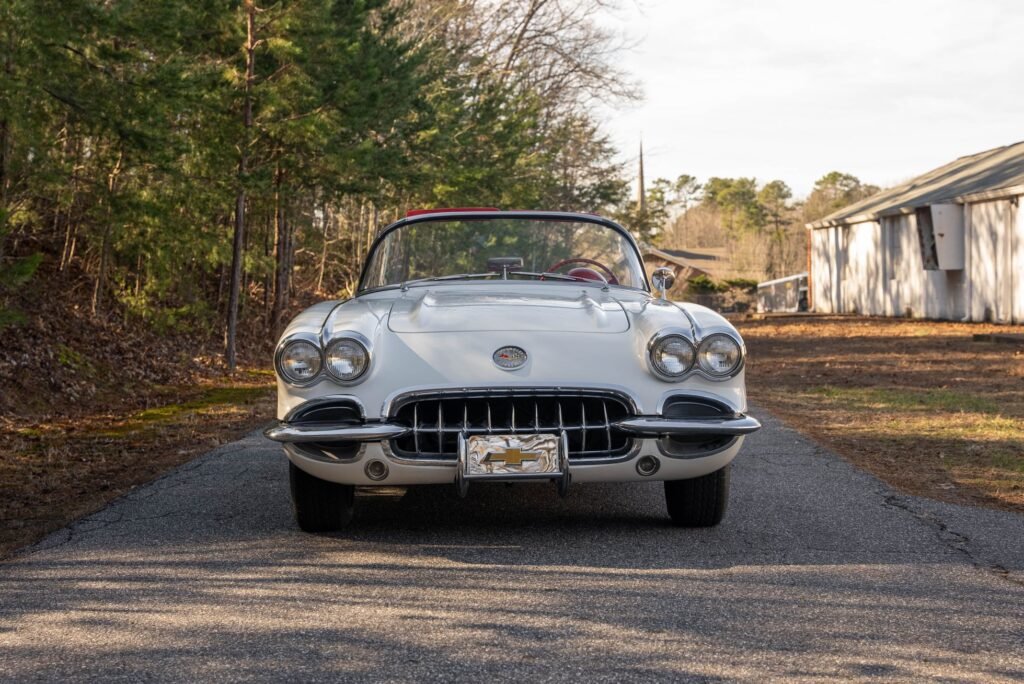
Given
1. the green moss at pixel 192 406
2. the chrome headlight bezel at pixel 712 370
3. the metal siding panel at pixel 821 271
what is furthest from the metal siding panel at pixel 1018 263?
the chrome headlight bezel at pixel 712 370

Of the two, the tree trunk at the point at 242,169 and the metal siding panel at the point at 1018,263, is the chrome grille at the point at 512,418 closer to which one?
the tree trunk at the point at 242,169

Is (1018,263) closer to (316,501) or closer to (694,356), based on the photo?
(694,356)

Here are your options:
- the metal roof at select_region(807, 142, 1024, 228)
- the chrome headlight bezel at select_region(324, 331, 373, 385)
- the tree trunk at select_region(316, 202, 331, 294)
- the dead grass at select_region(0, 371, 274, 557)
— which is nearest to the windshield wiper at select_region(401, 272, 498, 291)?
the chrome headlight bezel at select_region(324, 331, 373, 385)

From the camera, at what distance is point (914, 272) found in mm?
30484

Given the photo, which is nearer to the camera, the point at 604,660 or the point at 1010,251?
the point at 604,660

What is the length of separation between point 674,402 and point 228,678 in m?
2.31

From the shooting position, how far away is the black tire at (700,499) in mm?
5246

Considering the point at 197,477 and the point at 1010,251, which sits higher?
the point at 1010,251

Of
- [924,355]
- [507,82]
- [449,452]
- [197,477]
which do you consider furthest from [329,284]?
[449,452]

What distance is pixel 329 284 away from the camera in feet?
124

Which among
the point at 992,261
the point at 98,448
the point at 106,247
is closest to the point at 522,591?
the point at 98,448

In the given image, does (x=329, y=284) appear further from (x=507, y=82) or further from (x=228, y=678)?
(x=228, y=678)

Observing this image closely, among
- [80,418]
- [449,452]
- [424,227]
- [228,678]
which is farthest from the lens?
[80,418]

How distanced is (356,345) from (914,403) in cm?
820
